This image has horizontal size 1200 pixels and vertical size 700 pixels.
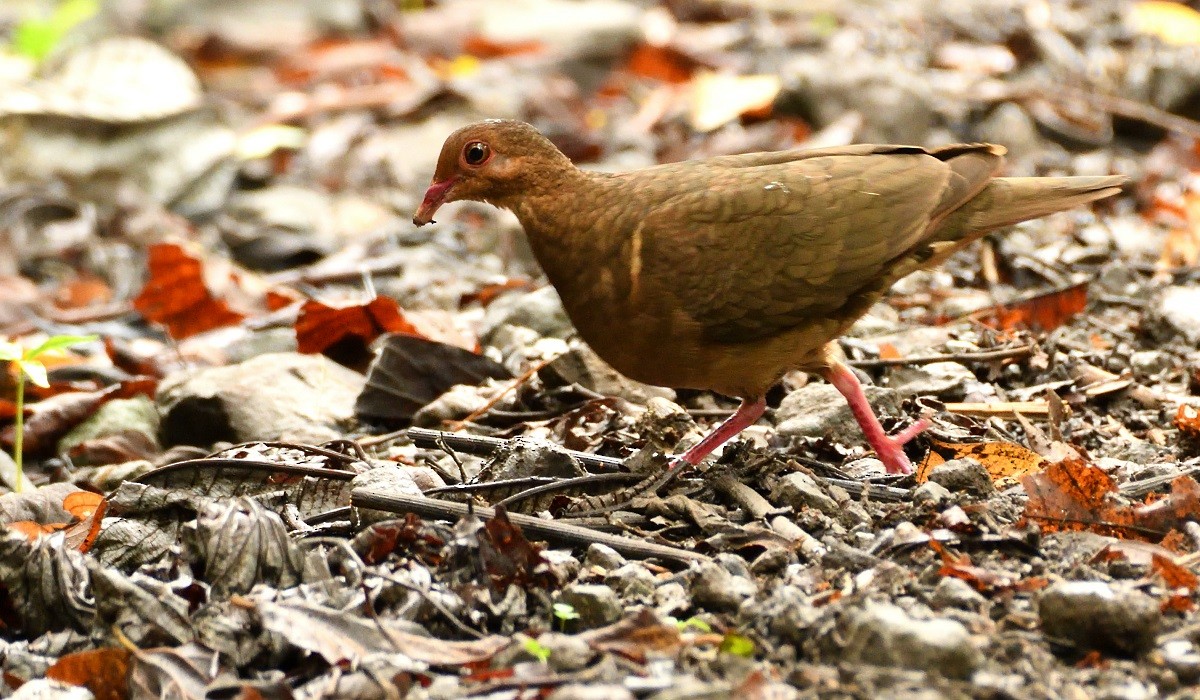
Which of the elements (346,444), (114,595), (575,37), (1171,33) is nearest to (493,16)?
(575,37)

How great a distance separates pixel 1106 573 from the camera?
3408 mm

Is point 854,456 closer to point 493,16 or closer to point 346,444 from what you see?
point 346,444

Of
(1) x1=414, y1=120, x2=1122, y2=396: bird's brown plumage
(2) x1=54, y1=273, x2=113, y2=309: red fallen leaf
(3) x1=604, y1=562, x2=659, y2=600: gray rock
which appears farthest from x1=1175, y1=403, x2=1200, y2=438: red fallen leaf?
(2) x1=54, y1=273, x2=113, y2=309: red fallen leaf

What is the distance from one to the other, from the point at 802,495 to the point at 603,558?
647mm

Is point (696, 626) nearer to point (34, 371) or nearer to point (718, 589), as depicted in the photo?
point (718, 589)

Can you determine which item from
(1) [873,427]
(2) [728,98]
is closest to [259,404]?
(1) [873,427]

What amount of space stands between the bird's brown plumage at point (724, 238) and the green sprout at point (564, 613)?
45.7 inches

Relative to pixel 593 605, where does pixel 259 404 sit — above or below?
below

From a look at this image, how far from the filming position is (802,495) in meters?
3.88

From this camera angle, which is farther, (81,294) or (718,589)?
(81,294)

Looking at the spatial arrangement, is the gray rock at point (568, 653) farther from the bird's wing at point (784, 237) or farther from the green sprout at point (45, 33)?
the green sprout at point (45, 33)

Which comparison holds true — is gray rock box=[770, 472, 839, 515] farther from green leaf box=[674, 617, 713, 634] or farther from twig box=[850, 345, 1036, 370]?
twig box=[850, 345, 1036, 370]

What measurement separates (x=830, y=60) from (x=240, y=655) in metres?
7.35

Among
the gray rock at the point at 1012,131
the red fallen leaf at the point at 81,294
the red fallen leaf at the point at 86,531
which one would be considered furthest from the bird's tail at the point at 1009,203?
the red fallen leaf at the point at 81,294
